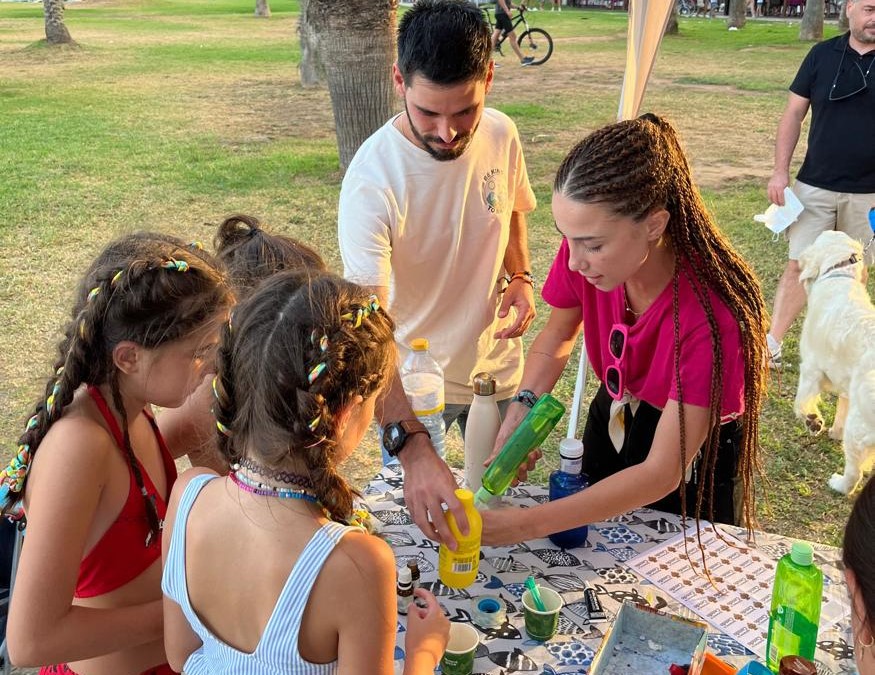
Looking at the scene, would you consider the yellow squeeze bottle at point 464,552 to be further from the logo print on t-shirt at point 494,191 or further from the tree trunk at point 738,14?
the tree trunk at point 738,14

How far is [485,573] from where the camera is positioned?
1.95 m

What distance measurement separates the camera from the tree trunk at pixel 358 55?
6363 mm

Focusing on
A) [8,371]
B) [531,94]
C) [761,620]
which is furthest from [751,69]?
[761,620]

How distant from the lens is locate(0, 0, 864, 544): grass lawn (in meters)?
4.86

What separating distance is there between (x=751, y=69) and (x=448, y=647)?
17932 millimetres

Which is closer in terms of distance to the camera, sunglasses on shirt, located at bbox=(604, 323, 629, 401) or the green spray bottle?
the green spray bottle

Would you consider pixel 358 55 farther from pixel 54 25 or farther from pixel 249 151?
pixel 54 25

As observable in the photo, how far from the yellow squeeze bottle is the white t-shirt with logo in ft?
2.86

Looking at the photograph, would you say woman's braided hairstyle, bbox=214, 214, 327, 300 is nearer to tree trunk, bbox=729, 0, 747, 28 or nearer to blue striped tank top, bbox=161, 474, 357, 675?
blue striped tank top, bbox=161, 474, 357, 675

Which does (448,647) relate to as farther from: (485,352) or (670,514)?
(485,352)

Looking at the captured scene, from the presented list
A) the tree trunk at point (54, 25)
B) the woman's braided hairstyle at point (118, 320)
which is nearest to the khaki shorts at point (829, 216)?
the woman's braided hairstyle at point (118, 320)

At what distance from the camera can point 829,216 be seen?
5082mm

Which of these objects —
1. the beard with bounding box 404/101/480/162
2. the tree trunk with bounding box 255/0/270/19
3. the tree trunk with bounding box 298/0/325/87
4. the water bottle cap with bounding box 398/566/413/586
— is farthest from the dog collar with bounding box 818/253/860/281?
the tree trunk with bounding box 255/0/270/19

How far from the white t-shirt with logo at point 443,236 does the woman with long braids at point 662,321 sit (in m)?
0.63
